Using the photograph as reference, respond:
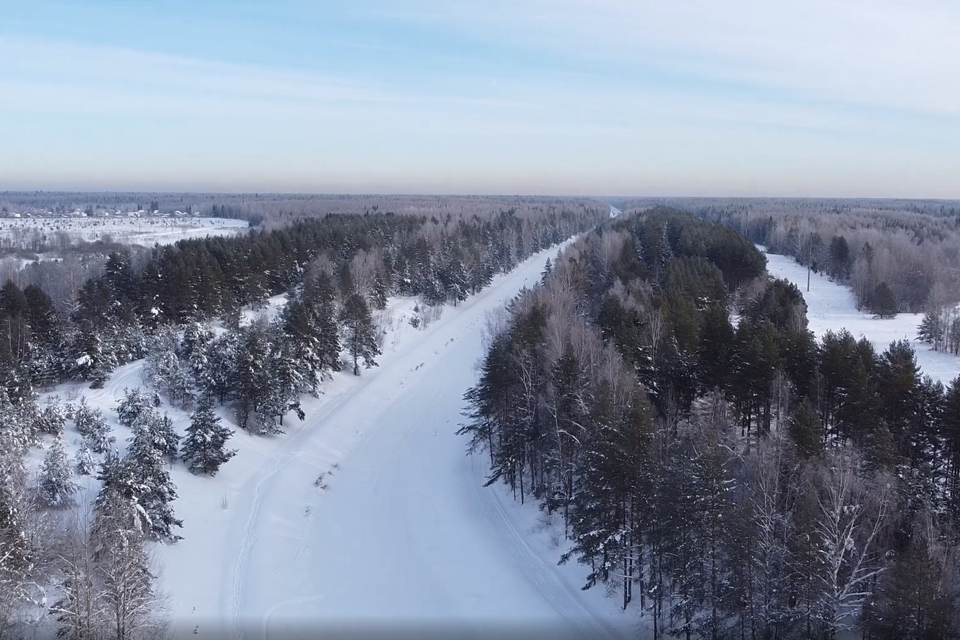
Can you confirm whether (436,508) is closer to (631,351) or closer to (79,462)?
(631,351)

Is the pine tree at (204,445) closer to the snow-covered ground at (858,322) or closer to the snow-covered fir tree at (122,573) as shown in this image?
the snow-covered fir tree at (122,573)

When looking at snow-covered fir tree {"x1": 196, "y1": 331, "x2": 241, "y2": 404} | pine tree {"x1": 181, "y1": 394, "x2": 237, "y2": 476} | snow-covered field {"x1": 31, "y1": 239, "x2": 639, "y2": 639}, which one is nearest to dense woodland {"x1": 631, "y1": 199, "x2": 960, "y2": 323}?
snow-covered field {"x1": 31, "y1": 239, "x2": 639, "y2": 639}

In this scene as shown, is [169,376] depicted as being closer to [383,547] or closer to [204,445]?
[204,445]

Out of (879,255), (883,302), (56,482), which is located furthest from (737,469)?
(879,255)

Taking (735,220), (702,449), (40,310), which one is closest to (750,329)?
(702,449)

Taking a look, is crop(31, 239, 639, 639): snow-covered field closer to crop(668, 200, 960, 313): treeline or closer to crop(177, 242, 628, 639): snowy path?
crop(177, 242, 628, 639): snowy path
